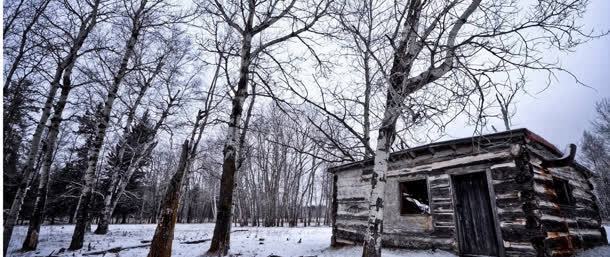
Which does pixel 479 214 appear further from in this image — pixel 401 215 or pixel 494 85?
pixel 494 85

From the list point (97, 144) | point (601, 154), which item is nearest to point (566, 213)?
point (97, 144)

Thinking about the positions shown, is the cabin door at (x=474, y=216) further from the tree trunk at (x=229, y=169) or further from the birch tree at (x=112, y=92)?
the birch tree at (x=112, y=92)

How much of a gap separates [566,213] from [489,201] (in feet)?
8.48

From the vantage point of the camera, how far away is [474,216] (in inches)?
345

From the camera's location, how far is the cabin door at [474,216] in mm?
8414

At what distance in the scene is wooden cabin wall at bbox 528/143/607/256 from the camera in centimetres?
771

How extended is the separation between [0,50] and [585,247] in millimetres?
13531

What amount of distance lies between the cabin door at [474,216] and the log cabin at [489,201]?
24 mm

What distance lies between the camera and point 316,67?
28.2ft

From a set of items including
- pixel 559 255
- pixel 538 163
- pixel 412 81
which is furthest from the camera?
pixel 538 163

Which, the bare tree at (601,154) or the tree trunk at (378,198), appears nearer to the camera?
the tree trunk at (378,198)

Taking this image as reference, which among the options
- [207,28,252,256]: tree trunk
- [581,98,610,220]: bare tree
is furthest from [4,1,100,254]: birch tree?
[581,98,610,220]: bare tree

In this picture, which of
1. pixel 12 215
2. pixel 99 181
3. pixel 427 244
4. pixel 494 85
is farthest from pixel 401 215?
pixel 99 181

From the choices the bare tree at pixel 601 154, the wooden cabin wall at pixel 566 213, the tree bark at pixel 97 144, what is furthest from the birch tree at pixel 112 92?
the bare tree at pixel 601 154
